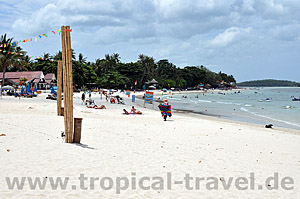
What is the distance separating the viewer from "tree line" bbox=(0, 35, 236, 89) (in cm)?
6273

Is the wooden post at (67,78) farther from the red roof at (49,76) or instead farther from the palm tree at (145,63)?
the palm tree at (145,63)

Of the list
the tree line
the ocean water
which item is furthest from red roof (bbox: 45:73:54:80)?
the ocean water

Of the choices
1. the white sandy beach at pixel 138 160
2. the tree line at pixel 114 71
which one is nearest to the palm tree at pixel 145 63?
the tree line at pixel 114 71

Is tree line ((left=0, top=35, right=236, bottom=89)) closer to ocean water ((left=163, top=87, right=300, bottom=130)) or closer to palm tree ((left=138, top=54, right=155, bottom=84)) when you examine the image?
palm tree ((left=138, top=54, right=155, bottom=84))

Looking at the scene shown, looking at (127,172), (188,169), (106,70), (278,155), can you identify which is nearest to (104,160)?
(127,172)

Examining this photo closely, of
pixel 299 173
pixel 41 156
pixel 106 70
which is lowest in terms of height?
pixel 299 173

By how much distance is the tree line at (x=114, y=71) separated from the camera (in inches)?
2470

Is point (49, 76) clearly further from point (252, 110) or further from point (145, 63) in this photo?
point (252, 110)

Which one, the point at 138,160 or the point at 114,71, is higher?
the point at 114,71

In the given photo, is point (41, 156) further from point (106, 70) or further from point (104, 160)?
point (106, 70)

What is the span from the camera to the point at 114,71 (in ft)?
315

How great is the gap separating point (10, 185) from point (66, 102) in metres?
3.45

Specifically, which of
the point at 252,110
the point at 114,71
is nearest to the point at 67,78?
the point at 252,110

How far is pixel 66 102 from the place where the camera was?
26.2ft
